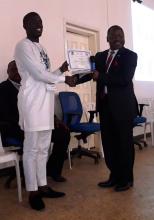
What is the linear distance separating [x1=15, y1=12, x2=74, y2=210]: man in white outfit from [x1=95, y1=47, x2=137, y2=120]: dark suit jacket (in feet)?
1.58

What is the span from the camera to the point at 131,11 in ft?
22.0

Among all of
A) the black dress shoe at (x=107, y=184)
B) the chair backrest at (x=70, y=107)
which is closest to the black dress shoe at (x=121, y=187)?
the black dress shoe at (x=107, y=184)

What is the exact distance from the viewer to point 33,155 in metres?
2.59

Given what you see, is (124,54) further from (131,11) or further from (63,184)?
(131,11)

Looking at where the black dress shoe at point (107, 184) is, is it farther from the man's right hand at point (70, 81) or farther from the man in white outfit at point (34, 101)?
the man's right hand at point (70, 81)

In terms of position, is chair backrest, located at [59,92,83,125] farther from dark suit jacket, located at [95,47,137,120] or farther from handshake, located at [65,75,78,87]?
handshake, located at [65,75,78,87]

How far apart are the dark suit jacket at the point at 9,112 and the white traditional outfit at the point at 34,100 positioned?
62 cm

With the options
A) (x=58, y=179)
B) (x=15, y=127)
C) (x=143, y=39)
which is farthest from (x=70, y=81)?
(x=143, y=39)

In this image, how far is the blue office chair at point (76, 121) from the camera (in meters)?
4.25

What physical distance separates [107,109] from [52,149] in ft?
2.78

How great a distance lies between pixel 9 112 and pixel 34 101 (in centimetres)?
87

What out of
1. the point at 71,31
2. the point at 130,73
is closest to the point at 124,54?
the point at 130,73

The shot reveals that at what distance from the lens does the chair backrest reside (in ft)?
14.4

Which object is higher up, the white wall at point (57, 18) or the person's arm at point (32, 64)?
the white wall at point (57, 18)
